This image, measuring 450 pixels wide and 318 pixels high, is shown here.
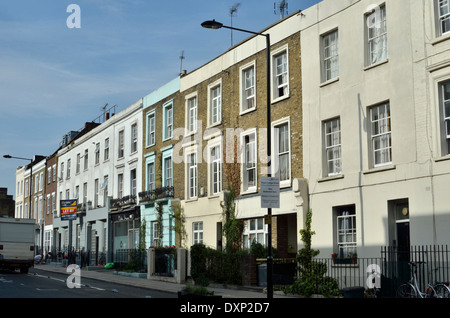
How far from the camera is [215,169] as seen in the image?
29391 millimetres

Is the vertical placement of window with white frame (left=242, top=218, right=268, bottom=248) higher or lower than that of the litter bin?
higher

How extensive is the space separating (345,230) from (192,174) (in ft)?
38.5

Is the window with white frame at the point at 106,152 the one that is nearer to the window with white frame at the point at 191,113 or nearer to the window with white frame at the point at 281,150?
the window with white frame at the point at 191,113

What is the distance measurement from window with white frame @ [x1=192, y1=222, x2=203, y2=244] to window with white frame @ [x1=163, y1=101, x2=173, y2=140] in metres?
5.52

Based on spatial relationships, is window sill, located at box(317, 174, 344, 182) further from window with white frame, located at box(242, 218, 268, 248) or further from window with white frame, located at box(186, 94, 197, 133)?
window with white frame, located at box(186, 94, 197, 133)

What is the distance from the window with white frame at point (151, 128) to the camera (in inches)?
1420

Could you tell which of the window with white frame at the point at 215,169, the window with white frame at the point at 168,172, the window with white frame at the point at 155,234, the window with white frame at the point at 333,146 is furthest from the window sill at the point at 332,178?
the window with white frame at the point at 155,234

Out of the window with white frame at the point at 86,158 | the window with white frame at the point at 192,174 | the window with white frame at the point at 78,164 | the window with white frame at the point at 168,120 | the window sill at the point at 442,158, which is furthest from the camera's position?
the window with white frame at the point at 78,164

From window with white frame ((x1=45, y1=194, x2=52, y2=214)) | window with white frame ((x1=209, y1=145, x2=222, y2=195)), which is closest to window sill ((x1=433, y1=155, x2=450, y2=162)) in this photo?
window with white frame ((x1=209, y1=145, x2=222, y2=195))

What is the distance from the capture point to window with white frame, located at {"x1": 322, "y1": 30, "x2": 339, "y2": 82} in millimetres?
22312

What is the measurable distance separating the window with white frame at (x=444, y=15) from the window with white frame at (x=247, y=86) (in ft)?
32.6

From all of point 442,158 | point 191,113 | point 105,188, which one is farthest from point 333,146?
point 105,188
